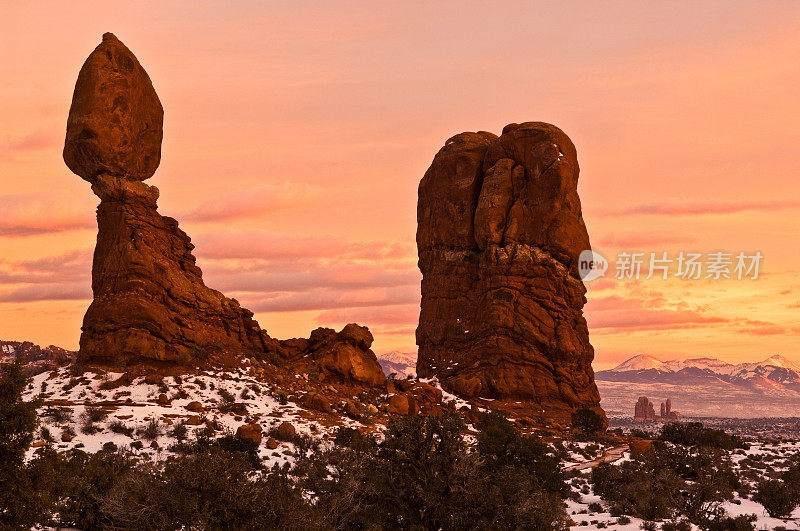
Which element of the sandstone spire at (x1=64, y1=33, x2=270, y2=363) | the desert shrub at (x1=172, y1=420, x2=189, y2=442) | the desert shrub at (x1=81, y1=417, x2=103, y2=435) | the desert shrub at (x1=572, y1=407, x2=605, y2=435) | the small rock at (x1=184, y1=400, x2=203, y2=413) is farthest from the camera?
the desert shrub at (x1=572, y1=407, x2=605, y2=435)

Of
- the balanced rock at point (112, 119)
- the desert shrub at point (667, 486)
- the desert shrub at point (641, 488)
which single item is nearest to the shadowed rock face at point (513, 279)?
the desert shrub at point (667, 486)

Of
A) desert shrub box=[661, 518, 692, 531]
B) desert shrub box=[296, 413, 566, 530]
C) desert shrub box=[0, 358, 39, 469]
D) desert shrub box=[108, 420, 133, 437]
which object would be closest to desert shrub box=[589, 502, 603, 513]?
desert shrub box=[661, 518, 692, 531]

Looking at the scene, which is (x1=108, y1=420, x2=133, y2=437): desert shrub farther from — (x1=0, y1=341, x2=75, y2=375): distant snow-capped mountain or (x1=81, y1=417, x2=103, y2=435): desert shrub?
(x1=0, y1=341, x2=75, y2=375): distant snow-capped mountain

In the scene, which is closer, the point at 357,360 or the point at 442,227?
the point at 357,360

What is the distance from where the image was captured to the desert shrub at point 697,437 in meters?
69.2

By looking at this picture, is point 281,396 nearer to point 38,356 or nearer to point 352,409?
point 352,409

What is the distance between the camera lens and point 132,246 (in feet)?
180

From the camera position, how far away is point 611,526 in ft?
124

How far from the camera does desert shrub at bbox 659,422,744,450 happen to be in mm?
69188

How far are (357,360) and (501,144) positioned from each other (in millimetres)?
26411

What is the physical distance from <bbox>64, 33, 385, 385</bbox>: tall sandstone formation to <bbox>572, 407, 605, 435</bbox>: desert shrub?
27998mm

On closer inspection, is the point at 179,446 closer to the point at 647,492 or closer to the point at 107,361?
Answer: the point at 107,361

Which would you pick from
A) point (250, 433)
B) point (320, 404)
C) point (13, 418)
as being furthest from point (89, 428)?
point (13, 418)

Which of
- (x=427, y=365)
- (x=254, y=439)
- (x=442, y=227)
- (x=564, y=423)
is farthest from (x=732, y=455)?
(x=254, y=439)
